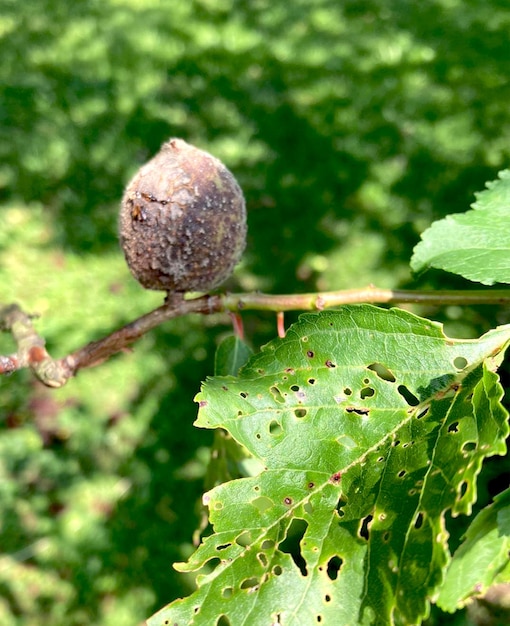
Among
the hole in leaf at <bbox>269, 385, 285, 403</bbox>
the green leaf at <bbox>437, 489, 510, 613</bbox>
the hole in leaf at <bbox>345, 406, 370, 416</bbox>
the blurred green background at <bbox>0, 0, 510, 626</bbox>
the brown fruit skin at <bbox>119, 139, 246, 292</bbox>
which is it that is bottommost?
the blurred green background at <bbox>0, 0, 510, 626</bbox>

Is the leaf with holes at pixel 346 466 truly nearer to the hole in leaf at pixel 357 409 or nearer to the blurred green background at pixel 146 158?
the hole in leaf at pixel 357 409

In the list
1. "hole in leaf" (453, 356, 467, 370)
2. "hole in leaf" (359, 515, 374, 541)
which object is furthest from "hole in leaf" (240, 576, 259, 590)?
"hole in leaf" (453, 356, 467, 370)

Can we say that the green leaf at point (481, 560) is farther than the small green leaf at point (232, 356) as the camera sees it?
No

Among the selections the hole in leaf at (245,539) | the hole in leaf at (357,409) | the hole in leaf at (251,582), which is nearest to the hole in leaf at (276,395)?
the hole in leaf at (357,409)

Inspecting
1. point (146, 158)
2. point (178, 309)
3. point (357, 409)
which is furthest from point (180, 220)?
point (146, 158)

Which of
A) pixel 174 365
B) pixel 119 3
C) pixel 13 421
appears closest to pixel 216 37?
pixel 119 3

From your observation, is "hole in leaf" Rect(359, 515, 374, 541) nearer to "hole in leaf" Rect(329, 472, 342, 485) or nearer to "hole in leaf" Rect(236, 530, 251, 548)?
"hole in leaf" Rect(329, 472, 342, 485)
